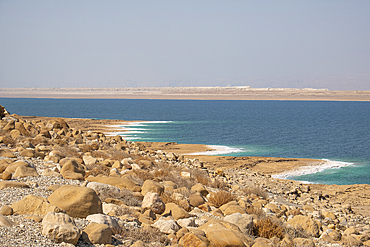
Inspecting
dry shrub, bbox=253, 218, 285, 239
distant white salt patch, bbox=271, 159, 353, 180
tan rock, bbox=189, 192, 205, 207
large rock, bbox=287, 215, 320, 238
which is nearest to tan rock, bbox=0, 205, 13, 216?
tan rock, bbox=189, 192, 205, 207

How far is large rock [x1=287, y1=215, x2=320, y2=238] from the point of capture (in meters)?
8.84

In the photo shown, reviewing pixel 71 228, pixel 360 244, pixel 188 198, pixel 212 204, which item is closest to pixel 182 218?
pixel 188 198

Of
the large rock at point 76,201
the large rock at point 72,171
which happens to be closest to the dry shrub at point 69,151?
the large rock at point 72,171

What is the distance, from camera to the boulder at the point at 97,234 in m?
5.12

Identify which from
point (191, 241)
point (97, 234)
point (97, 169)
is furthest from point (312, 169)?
point (97, 234)

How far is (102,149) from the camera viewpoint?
17.2 metres

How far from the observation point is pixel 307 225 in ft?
29.7

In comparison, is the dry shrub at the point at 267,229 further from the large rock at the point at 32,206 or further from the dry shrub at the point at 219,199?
the large rock at the point at 32,206

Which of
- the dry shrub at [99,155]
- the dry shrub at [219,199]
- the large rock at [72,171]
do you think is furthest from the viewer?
the dry shrub at [99,155]

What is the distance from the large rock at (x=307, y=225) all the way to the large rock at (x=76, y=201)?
557 cm

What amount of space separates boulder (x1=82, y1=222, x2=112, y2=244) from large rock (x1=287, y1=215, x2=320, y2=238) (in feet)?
18.4

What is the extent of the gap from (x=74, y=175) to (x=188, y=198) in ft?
10.7

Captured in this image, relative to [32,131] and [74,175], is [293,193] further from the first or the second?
[32,131]

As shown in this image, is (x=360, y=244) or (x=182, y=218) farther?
(x=360, y=244)
